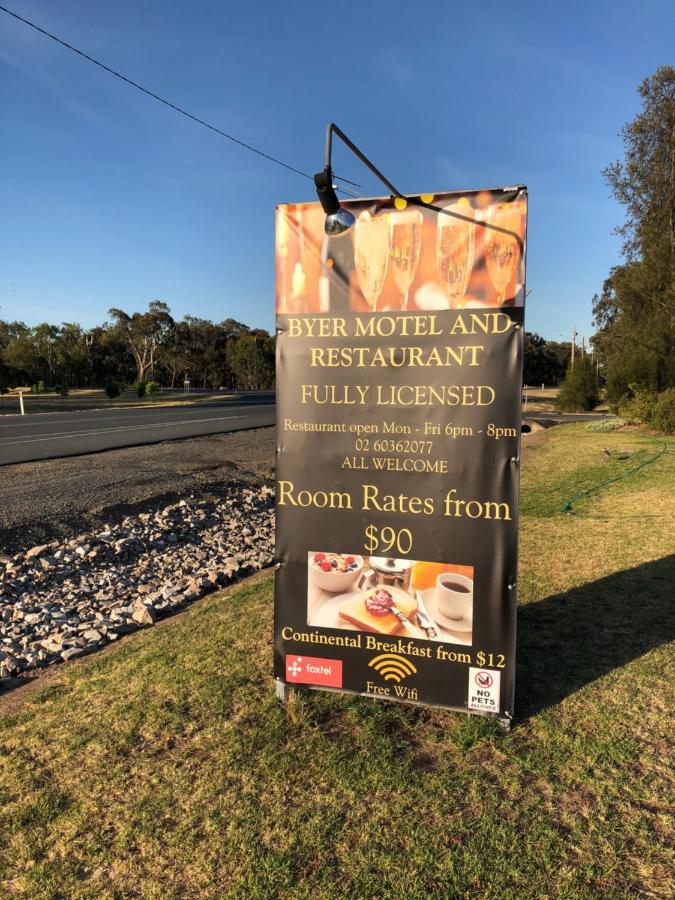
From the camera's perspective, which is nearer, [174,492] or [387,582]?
[387,582]

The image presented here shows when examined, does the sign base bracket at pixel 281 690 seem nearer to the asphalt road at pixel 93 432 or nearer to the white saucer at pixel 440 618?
the white saucer at pixel 440 618

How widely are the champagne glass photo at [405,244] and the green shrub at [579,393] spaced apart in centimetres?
3822

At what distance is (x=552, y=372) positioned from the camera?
385 ft

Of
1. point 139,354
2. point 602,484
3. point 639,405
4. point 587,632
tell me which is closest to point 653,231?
point 639,405

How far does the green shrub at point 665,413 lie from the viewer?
1881 cm

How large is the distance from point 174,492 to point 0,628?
16.9 ft

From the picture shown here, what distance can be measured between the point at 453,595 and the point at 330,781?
3.53ft

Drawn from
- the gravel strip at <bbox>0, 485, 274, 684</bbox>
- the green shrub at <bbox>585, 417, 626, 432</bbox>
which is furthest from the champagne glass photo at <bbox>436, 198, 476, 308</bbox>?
the green shrub at <bbox>585, 417, 626, 432</bbox>

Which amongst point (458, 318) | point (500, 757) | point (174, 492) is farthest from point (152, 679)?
point (174, 492)

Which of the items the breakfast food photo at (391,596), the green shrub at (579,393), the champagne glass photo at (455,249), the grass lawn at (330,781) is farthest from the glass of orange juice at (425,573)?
the green shrub at (579,393)

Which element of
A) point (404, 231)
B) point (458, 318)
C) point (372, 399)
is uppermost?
point (404, 231)

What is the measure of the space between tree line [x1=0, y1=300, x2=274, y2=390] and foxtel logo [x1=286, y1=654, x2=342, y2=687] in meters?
61.0

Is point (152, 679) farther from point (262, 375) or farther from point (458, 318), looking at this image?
point (262, 375)

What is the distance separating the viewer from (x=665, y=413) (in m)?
19.0
